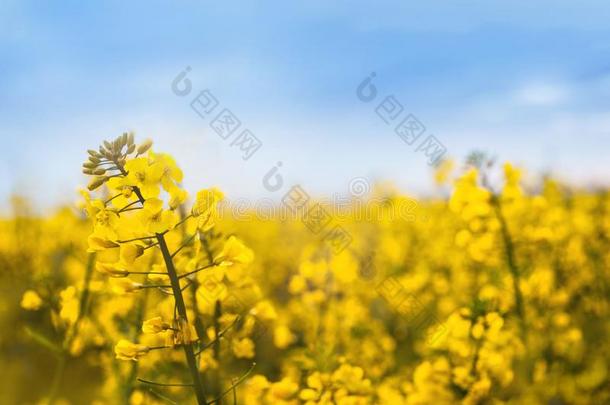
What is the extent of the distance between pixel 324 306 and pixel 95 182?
142 inches

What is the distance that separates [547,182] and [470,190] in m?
5.65

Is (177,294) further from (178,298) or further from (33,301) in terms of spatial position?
(33,301)

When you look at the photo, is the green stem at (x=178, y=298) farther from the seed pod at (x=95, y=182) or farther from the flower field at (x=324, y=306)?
the seed pod at (x=95, y=182)

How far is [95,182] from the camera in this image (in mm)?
2420

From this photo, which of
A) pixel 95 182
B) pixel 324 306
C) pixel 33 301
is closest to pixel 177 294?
pixel 95 182

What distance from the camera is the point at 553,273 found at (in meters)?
7.56

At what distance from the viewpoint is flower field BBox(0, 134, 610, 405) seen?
8.26 ft

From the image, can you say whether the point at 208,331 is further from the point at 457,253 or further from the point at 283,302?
the point at 283,302

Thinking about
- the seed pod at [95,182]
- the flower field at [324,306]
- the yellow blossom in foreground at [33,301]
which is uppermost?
the yellow blossom in foreground at [33,301]

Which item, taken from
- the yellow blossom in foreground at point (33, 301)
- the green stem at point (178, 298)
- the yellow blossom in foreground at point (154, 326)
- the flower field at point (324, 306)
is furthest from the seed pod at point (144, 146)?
the yellow blossom in foreground at point (33, 301)

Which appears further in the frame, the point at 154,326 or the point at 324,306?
the point at 324,306

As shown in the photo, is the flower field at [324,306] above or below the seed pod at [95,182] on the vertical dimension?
below

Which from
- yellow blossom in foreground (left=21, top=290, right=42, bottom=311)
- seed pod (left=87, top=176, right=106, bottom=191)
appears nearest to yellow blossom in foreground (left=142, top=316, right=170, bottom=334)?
seed pod (left=87, top=176, right=106, bottom=191)

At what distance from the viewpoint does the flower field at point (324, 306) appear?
252 cm
